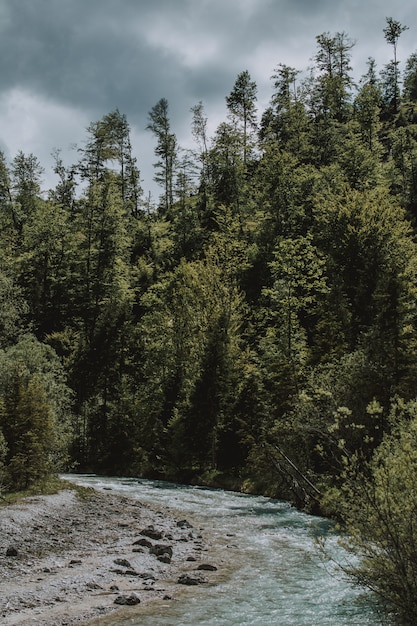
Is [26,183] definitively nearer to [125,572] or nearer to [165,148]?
[165,148]

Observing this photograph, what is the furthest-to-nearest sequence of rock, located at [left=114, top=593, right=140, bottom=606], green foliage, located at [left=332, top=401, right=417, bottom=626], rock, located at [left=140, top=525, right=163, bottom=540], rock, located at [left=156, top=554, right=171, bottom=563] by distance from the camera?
rock, located at [left=140, top=525, right=163, bottom=540], rock, located at [left=156, top=554, right=171, bottom=563], rock, located at [left=114, top=593, right=140, bottom=606], green foliage, located at [left=332, top=401, right=417, bottom=626]

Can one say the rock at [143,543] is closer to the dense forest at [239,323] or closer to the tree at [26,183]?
the dense forest at [239,323]

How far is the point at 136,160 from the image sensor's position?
9531cm

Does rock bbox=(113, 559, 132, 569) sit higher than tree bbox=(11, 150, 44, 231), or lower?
lower

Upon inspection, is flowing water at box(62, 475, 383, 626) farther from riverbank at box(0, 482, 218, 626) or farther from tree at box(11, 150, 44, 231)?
tree at box(11, 150, 44, 231)

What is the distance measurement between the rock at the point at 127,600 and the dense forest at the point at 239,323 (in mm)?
5321

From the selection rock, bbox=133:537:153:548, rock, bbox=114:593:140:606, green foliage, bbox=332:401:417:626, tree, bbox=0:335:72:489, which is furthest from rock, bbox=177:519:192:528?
green foliage, bbox=332:401:417:626

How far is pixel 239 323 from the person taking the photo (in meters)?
45.2

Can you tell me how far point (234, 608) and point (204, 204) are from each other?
76.2m

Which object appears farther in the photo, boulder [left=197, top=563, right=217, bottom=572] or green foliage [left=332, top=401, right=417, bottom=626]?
boulder [left=197, top=563, right=217, bottom=572]

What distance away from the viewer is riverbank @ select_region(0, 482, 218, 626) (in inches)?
480

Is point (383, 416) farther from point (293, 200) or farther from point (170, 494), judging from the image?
point (293, 200)

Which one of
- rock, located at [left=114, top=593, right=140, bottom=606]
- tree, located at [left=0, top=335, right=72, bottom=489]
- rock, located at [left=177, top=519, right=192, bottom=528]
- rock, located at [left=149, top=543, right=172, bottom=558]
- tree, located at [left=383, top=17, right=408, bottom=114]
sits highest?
tree, located at [left=383, top=17, right=408, bottom=114]

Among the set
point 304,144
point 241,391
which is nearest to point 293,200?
point 304,144
